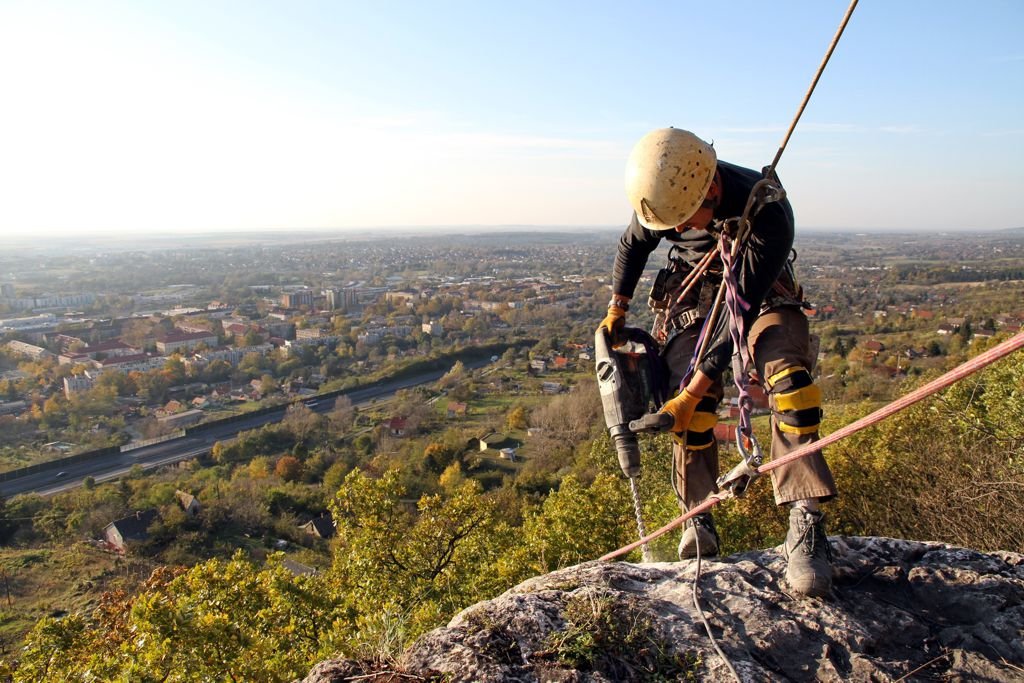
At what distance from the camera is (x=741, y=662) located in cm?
264

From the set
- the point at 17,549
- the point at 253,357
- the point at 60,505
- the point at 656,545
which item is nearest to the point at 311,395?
the point at 253,357

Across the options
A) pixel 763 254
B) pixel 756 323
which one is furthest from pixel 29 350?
pixel 763 254

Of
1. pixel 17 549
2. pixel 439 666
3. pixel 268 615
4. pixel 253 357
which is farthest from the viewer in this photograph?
pixel 253 357

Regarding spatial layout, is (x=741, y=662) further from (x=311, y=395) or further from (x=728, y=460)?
(x=311, y=395)

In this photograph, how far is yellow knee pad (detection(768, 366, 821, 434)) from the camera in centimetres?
328

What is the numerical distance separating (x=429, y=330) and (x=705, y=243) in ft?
236

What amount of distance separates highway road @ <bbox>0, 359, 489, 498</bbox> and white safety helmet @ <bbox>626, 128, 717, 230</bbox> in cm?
3988

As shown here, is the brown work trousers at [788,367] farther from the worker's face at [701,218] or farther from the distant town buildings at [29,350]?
the distant town buildings at [29,350]

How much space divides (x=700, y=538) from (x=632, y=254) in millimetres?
1800

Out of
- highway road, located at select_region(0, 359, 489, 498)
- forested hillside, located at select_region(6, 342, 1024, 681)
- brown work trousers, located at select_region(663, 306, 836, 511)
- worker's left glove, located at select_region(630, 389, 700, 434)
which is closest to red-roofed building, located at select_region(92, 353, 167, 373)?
highway road, located at select_region(0, 359, 489, 498)

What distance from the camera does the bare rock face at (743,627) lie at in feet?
8.34

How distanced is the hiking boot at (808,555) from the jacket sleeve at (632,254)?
1714 mm

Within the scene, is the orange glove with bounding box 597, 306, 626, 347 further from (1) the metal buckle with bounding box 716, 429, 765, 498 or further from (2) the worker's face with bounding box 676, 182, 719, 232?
(1) the metal buckle with bounding box 716, 429, 765, 498

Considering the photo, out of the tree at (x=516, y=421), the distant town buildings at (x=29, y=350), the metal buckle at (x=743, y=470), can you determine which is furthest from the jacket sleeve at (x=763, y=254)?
the distant town buildings at (x=29, y=350)
